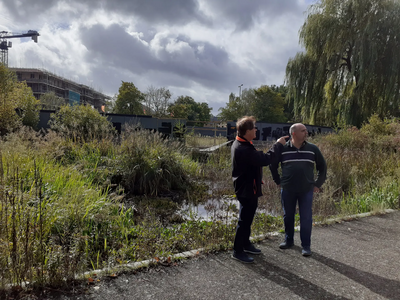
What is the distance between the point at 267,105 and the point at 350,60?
84.6ft

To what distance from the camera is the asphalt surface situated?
9.27 ft

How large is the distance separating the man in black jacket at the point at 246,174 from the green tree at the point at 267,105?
43.5 meters

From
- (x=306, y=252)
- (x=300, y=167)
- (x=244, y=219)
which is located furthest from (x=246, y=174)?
(x=306, y=252)

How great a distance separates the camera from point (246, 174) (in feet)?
11.3

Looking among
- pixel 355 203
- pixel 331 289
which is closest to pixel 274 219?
pixel 355 203

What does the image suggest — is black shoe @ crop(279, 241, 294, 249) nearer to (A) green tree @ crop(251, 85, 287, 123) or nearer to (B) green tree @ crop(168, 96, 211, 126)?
(A) green tree @ crop(251, 85, 287, 123)

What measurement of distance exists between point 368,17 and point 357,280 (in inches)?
813

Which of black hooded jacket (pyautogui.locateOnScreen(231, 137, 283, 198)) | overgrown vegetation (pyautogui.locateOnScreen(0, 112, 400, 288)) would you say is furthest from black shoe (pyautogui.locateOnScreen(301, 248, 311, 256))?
black hooded jacket (pyautogui.locateOnScreen(231, 137, 283, 198))

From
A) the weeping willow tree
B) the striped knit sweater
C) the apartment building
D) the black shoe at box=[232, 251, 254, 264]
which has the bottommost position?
the black shoe at box=[232, 251, 254, 264]

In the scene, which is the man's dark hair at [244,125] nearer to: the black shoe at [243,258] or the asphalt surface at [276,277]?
the black shoe at [243,258]

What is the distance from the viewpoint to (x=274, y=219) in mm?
5523

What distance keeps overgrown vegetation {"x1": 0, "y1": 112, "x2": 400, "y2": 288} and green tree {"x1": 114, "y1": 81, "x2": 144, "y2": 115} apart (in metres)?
33.7

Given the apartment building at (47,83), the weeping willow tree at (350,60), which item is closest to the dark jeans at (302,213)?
the weeping willow tree at (350,60)

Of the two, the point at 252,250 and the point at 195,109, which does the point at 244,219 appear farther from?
the point at 195,109
